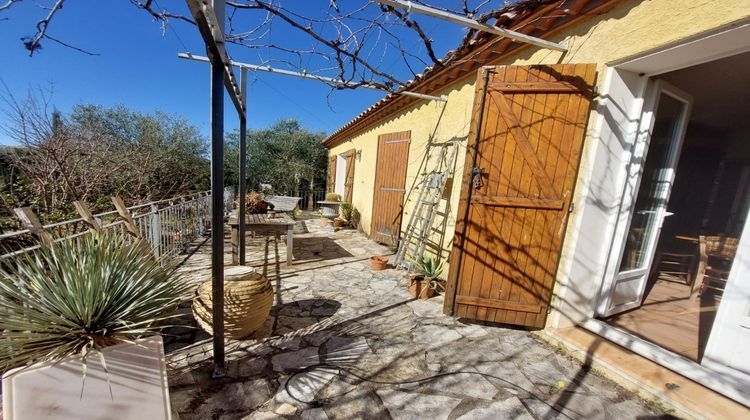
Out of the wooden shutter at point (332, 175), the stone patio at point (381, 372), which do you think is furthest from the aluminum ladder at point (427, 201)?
the wooden shutter at point (332, 175)

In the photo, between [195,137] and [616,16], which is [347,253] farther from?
[195,137]

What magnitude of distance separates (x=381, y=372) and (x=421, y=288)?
54.5 inches

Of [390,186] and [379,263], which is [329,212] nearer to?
[390,186]

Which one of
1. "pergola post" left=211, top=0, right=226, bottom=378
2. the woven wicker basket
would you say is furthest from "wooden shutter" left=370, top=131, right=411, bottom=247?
"pergola post" left=211, top=0, right=226, bottom=378

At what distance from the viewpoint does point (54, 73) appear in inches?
177

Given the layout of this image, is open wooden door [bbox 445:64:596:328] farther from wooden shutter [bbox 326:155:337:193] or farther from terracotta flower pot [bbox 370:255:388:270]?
wooden shutter [bbox 326:155:337:193]

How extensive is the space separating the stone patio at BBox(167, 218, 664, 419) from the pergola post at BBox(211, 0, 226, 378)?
0.26 meters

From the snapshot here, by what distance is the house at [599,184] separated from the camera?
1795mm

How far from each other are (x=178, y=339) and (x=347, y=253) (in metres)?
2.96

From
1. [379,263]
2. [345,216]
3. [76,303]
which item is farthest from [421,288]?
[345,216]

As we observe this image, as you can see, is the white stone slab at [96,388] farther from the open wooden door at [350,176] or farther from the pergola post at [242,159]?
the open wooden door at [350,176]

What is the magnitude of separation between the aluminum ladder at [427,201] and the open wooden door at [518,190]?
1167mm

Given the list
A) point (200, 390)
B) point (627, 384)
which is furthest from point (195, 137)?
point (627, 384)

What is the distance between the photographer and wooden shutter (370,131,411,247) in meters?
4.97
